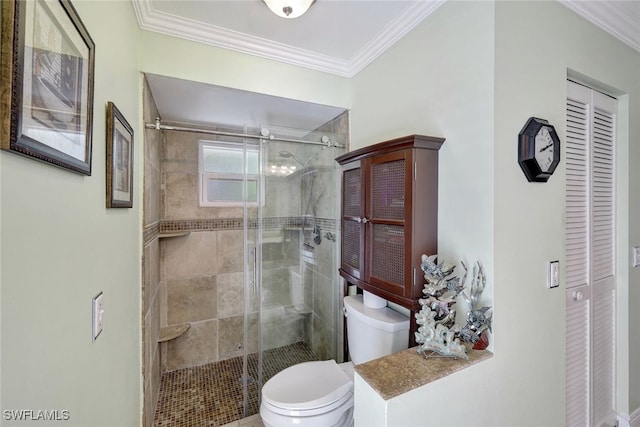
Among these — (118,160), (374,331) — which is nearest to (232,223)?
(118,160)

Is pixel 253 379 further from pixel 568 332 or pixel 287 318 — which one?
pixel 568 332

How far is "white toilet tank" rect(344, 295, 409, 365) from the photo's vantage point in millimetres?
1400

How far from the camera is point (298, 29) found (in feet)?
5.03

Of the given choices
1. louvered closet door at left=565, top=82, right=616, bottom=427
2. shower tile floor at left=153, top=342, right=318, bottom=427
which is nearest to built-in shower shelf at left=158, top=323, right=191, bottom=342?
shower tile floor at left=153, top=342, right=318, bottom=427

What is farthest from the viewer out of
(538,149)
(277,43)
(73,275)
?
(277,43)

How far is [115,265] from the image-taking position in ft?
3.29

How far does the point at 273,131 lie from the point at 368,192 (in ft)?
2.75

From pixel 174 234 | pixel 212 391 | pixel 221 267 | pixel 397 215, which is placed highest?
pixel 397 215

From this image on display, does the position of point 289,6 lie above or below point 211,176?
above

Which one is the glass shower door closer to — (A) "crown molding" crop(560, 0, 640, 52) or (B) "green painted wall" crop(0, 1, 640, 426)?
(B) "green painted wall" crop(0, 1, 640, 426)

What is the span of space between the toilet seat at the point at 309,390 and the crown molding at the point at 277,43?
1.98 meters

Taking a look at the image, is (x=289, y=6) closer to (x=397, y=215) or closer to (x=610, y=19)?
(x=397, y=215)

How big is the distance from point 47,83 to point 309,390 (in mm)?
1590

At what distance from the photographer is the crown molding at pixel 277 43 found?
1.38 meters
